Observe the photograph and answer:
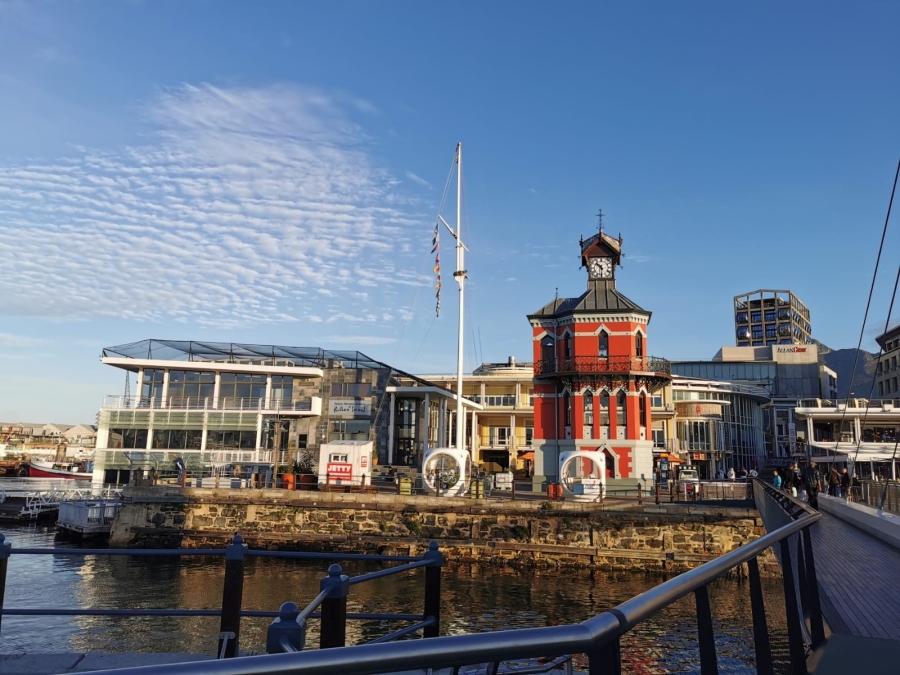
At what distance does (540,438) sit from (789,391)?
61.9 metres

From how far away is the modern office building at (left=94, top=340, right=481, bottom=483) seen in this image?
4519cm

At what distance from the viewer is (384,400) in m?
49.2

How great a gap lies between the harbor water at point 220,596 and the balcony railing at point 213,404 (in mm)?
15482

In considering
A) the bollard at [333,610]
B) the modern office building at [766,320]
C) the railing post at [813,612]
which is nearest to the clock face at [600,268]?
the railing post at [813,612]

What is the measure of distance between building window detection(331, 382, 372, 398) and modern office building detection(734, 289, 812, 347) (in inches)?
3972

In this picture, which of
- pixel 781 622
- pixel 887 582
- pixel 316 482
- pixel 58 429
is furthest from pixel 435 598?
pixel 58 429

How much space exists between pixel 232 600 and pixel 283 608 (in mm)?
2885

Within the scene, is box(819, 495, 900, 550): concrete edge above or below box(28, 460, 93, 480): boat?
above

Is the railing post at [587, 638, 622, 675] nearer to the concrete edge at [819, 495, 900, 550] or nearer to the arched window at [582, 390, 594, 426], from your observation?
the concrete edge at [819, 495, 900, 550]

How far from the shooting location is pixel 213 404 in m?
46.7

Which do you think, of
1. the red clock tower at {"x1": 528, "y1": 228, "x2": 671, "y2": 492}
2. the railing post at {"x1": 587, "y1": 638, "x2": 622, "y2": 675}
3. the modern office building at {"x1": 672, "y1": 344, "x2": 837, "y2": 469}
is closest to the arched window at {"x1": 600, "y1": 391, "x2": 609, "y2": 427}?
the red clock tower at {"x1": 528, "y1": 228, "x2": 671, "y2": 492}

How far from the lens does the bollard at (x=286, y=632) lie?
12.7 feet

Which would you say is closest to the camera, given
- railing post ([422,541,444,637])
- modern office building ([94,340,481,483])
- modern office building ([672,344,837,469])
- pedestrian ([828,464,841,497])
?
railing post ([422,541,444,637])

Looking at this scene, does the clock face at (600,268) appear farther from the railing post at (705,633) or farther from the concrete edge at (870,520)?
the railing post at (705,633)
